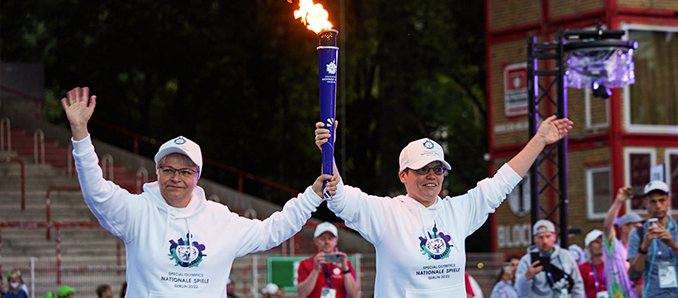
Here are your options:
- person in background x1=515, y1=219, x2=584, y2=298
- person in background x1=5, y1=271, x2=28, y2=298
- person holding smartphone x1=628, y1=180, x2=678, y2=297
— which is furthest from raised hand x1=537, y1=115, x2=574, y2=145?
person in background x1=5, y1=271, x2=28, y2=298

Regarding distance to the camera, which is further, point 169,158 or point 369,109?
point 369,109

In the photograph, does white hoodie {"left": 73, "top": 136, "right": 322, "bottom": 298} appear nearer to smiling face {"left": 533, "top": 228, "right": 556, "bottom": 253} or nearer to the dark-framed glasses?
the dark-framed glasses

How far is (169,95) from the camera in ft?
111

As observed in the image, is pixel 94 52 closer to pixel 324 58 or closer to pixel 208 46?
pixel 208 46

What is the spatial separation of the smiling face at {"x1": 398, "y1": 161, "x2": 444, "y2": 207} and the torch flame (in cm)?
112

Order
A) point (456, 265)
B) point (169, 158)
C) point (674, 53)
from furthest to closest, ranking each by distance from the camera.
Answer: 1. point (674, 53)
2. point (456, 265)
3. point (169, 158)

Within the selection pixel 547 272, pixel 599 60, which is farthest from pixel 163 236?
pixel 599 60

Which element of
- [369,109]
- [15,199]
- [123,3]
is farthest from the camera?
[369,109]

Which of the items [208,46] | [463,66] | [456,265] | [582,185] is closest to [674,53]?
[582,185]

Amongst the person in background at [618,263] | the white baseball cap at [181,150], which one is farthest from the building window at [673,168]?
the white baseball cap at [181,150]

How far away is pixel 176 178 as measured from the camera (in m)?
6.09

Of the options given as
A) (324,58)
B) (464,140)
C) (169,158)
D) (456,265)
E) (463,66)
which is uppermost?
(463,66)

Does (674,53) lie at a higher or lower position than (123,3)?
lower

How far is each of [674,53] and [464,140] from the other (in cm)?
1207
